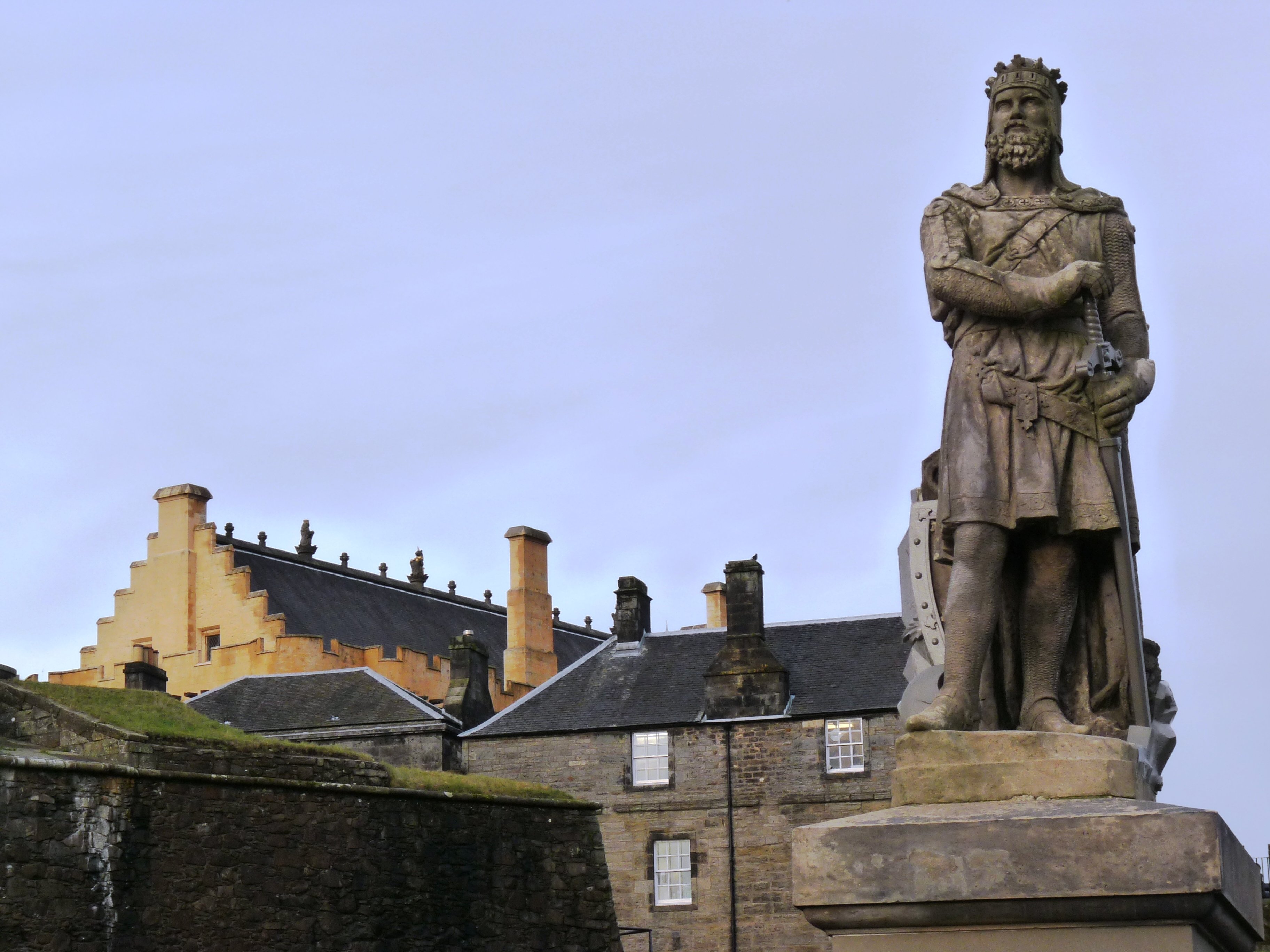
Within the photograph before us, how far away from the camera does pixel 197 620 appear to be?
4816 centimetres

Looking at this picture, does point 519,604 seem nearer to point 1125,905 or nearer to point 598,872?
point 598,872

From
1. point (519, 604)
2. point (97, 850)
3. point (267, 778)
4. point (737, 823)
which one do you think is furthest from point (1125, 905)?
point (519, 604)

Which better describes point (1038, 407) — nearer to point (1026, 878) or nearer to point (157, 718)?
point (1026, 878)

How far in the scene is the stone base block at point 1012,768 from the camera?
17.7 ft

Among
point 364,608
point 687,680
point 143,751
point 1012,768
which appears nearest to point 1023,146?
point 1012,768

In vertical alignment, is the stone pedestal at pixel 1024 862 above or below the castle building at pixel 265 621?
below

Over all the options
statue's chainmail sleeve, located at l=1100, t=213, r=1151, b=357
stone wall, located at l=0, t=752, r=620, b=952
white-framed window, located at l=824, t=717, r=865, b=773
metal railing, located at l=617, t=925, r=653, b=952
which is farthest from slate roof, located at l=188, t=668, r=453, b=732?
statue's chainmail sleeve, located at l=1100, t=213, r=1151, b=357

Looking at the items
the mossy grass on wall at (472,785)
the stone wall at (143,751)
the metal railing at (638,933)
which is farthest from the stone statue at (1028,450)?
the metal railing at (638,933)

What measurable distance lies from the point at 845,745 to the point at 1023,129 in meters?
31.2

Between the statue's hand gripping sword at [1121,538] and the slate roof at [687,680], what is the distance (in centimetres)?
3061

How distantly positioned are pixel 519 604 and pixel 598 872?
753 inches

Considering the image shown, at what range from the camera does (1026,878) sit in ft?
16.8

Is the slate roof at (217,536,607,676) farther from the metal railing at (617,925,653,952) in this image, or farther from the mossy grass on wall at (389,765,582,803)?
the mossy grass on wall at (389,765,582,803)

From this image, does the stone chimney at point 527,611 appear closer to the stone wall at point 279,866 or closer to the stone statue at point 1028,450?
the stone wall at point 279,866
